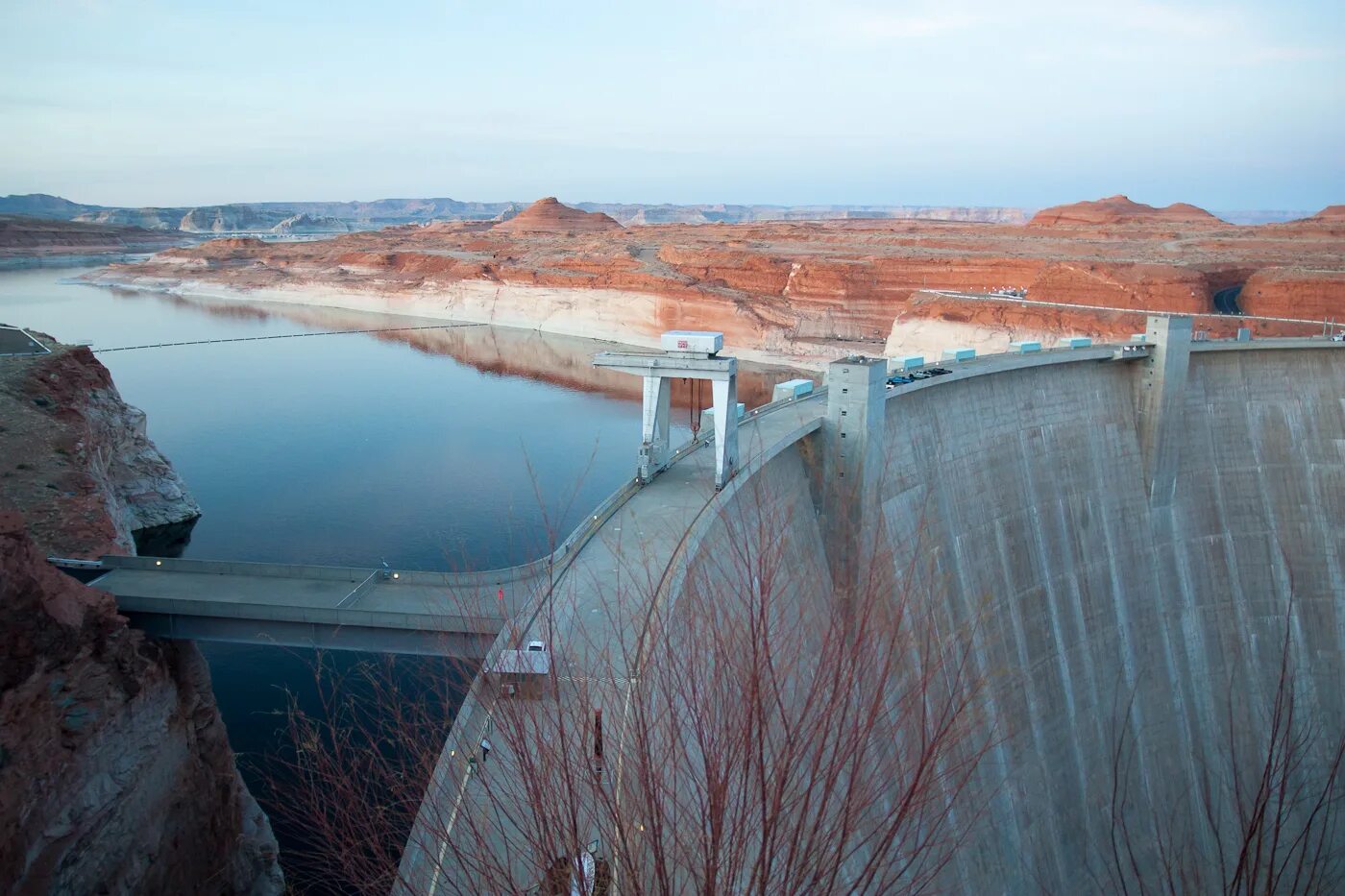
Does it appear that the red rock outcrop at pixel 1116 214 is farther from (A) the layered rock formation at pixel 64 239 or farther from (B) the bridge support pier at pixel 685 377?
(A) the layered rock formation at pixel 64 239

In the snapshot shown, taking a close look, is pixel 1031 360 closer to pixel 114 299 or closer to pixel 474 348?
pixel 474 348

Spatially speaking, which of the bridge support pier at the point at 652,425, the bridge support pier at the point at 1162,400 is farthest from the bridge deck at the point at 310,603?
the bridge support pier at the point at 1162,400

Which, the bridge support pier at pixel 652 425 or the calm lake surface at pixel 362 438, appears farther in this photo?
the calm lake surface at pixel 362 438

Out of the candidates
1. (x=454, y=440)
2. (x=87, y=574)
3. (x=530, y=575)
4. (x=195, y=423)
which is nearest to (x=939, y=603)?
(x=530, y=575)

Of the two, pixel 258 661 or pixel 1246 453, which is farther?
pixel 1246 453

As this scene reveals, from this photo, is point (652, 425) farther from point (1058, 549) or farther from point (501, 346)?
point (501, 346)

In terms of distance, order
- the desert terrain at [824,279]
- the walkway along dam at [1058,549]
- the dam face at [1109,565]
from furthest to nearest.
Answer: the desert terrain at [824,279] → the dam face at [1109,565] → the walkway along dam at [1058,549]
